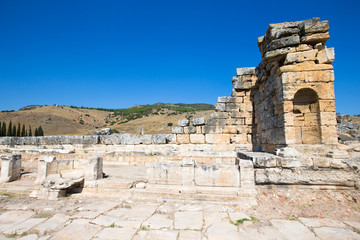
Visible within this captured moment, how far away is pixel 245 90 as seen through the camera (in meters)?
9.05

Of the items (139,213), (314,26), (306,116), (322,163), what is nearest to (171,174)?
(139,213)

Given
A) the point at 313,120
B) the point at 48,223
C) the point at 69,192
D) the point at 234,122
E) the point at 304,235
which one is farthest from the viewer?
the point at 234,122

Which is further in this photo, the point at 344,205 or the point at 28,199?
the point at 28,199

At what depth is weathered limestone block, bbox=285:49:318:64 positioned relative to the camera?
589cm

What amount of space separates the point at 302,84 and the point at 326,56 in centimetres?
98

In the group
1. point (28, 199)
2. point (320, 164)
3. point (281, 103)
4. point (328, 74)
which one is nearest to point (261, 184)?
point (320, 164)

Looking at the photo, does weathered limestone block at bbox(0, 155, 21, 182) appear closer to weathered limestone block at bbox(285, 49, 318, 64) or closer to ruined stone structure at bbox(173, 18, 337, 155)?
ruined stone structure at bbox(173, 18, 337, 155)

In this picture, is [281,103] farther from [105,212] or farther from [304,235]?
[105,212]

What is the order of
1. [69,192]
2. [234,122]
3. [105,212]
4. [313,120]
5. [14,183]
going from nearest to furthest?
[105,212] → [69,192] → [14,183] → [313,120] → [234,122]

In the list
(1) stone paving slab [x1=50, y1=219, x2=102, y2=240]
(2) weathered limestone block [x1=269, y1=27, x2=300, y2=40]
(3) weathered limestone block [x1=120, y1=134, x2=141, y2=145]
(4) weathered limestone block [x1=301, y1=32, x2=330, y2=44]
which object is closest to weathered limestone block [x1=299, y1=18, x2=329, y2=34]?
(4) weathered limestone block [x1=301, y1=32, x2=330, y2=44]

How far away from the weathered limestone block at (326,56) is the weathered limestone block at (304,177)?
318 cm

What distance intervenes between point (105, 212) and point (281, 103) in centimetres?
536

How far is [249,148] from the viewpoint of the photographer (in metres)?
8.70

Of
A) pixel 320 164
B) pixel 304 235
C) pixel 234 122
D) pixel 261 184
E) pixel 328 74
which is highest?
pixel 328 74
